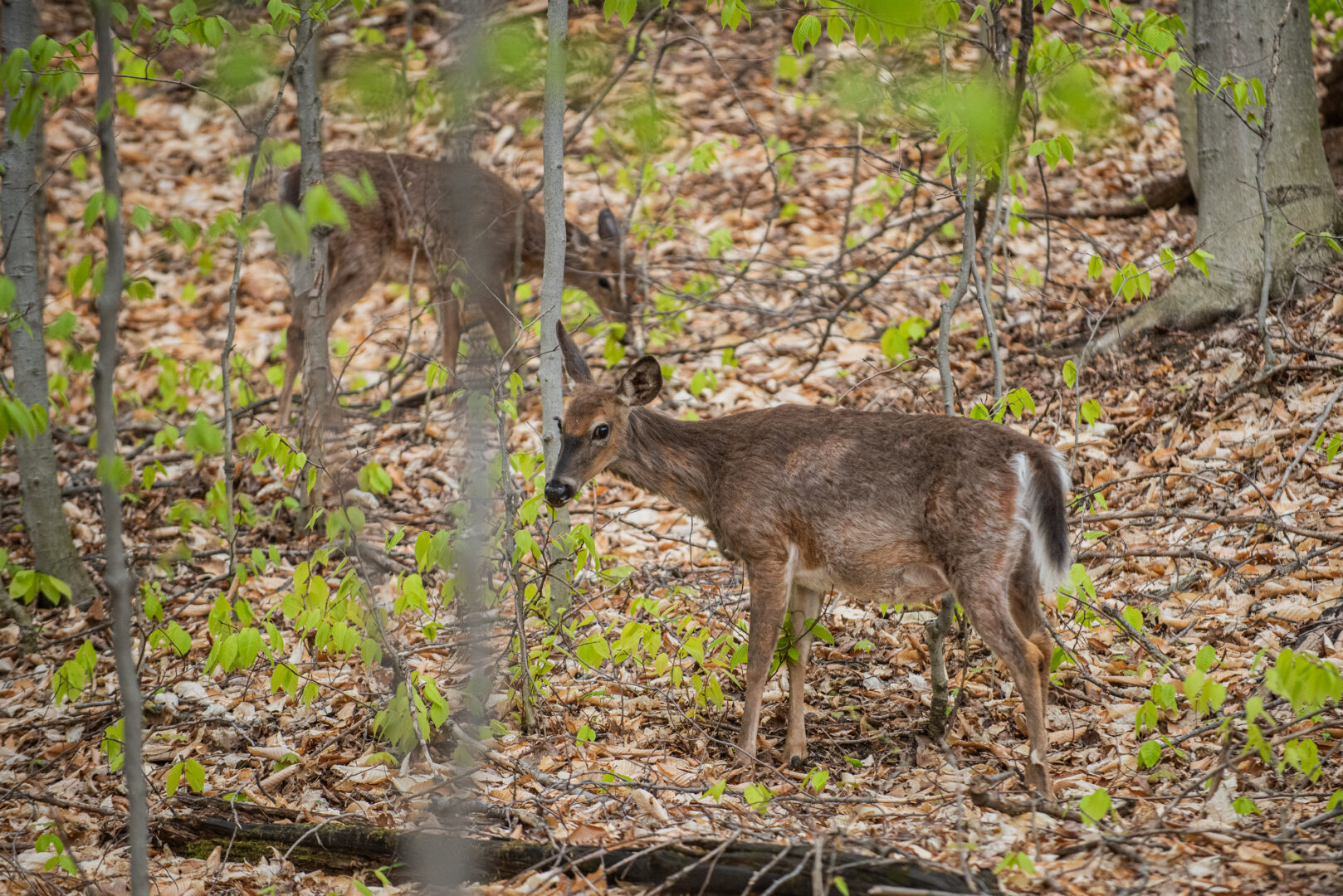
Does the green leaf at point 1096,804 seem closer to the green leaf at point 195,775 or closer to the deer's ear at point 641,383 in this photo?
the deer's ear at point 641,383

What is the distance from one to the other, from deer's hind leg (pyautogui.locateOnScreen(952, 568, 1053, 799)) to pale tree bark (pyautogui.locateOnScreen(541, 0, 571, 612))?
75.9 inches

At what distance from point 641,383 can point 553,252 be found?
31.7 inches

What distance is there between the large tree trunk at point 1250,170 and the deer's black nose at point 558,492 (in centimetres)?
500

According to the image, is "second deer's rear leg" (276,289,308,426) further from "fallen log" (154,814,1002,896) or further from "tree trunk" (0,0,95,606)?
"fallen log" (154,814,1002,896)

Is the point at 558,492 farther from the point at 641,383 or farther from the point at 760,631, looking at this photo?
the point at 760,631

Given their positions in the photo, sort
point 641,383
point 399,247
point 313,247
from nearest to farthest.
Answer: point 641,383 → point 313,247 → point 399,247

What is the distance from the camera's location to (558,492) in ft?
17.4

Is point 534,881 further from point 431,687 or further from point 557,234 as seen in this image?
point 557,234

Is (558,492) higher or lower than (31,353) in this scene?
lower

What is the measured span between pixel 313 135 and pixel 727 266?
15.1ft

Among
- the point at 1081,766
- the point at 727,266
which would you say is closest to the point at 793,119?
the point at 727,266

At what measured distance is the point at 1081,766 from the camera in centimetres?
493

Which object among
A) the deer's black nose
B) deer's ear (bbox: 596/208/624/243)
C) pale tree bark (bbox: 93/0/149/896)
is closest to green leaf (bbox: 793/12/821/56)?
the deer's black nose

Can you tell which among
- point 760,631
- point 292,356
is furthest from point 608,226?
point 760,631
